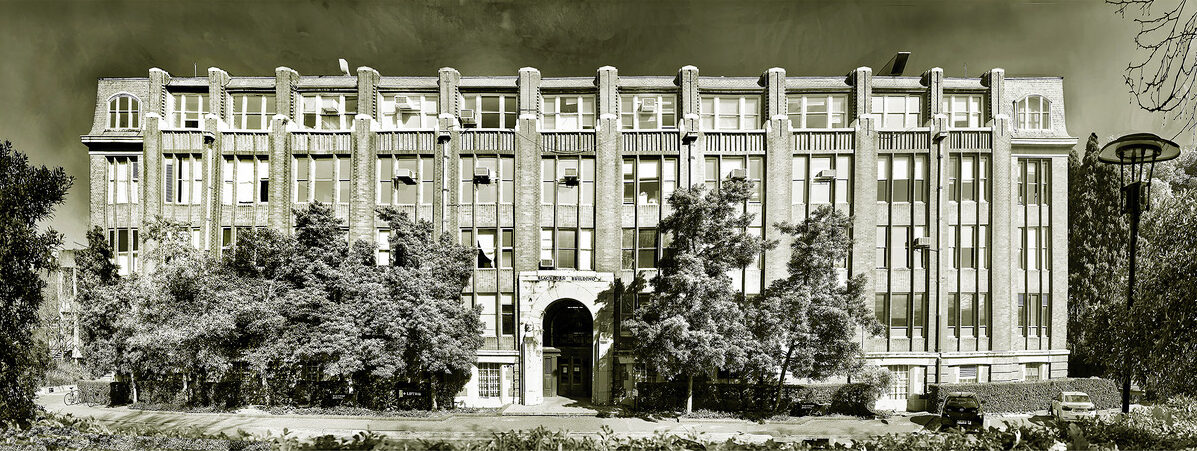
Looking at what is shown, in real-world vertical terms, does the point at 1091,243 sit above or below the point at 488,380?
above

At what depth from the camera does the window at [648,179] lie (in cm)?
2634

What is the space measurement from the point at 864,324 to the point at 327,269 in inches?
825

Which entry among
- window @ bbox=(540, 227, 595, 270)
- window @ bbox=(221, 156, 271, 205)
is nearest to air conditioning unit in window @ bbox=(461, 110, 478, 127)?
window @ bbox=(540, 227, 595, 270)

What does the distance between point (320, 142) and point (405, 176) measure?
15.6 feet

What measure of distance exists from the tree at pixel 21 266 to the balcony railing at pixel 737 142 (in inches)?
895

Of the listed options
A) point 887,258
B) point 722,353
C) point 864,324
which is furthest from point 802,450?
point 887,258

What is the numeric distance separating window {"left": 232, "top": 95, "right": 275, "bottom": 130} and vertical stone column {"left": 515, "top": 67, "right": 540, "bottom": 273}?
12.9m

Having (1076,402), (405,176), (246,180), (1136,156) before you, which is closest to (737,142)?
(405,176)

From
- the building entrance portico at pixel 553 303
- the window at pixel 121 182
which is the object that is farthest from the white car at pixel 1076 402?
the window at pixel 121 182

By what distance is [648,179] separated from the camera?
26547 millimetres

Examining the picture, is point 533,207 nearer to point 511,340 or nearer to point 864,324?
point 511,340

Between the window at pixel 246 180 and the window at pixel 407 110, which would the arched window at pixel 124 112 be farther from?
the window at pixel 407 110

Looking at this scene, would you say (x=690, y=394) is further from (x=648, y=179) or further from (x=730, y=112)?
(x=730, y=112)

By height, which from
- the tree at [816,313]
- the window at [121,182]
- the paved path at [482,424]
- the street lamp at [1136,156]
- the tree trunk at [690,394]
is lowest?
the paved path at [482,424]
